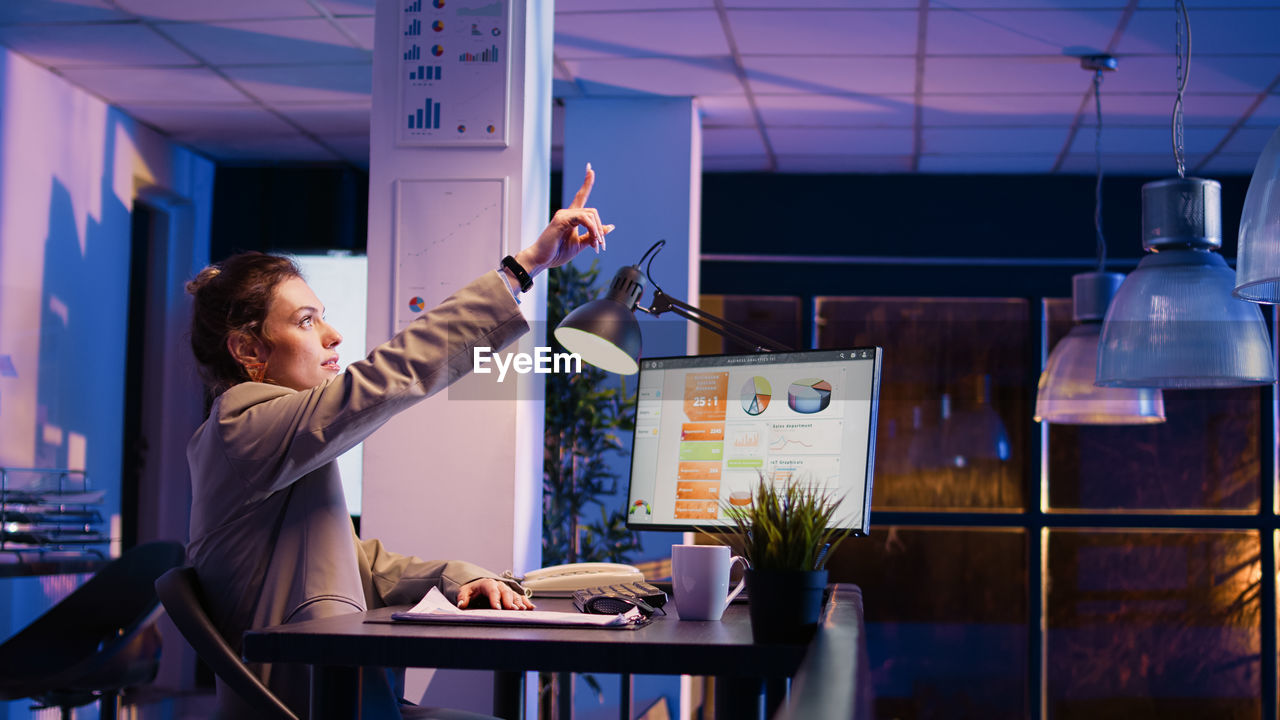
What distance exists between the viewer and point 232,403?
159 centimetres

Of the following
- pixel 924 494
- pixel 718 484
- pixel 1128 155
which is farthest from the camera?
pixel 924 494

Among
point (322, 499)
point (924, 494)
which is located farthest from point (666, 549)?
point (322, 499)

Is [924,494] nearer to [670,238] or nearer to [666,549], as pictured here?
[666,549]

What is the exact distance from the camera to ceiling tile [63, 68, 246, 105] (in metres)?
4.74

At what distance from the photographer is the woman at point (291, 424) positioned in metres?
1.54

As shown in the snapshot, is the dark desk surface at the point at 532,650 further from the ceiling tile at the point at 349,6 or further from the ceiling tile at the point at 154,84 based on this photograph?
the ceiling tile at the point at 154,84

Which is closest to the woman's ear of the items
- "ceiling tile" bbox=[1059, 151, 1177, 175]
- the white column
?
the white column

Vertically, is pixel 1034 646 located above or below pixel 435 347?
below

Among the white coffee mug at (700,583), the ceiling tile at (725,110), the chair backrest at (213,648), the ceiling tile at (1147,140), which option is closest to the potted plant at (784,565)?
the white coffee mug at (700,583)

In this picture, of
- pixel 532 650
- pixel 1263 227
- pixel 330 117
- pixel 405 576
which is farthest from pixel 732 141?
pixel 532 650

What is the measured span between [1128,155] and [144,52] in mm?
4775

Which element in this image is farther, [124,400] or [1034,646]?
[1034,646]

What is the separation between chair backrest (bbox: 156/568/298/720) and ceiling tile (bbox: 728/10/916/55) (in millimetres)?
3146

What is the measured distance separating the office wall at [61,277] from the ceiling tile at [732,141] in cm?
286
